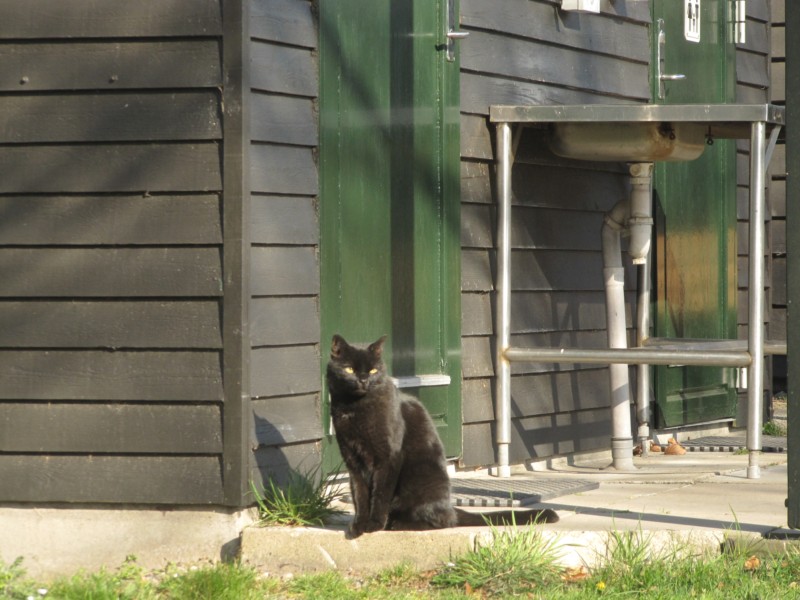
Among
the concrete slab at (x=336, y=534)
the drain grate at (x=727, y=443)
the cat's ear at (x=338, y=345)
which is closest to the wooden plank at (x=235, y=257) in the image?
the concrete slab at (x=336, y=534)

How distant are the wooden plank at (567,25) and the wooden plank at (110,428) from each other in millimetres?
2632

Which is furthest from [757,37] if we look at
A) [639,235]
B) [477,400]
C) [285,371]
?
[285,371]

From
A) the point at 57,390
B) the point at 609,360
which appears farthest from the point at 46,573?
the point at 609,360

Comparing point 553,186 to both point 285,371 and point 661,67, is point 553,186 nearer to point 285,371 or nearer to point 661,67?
point 661,67

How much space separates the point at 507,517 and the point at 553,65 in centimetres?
318

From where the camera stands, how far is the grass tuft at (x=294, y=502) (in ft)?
17.9

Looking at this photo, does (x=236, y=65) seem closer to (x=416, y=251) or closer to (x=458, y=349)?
(x=416, y=251)

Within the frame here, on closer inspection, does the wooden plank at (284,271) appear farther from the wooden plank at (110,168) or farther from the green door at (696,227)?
the green door at (696,227)

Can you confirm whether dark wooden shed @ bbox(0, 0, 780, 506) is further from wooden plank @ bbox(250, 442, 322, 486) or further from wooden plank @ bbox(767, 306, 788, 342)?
wooden plank @ bbox(767, 306, 788, 342)

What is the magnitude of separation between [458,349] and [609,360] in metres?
0.82

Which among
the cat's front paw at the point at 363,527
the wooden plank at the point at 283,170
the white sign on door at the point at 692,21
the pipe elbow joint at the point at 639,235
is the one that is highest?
the white sign on door at the point at 692,21

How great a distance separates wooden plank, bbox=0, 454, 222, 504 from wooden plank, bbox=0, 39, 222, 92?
154cm

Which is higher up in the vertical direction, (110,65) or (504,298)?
(110,65)

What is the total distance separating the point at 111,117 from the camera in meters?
5.57
